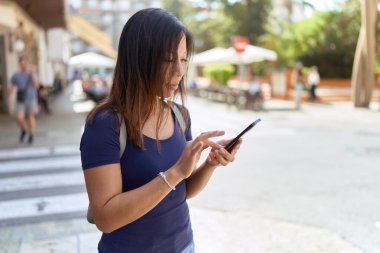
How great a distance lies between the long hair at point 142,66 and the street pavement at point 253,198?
8.82 feet

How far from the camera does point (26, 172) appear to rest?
6.89 metres

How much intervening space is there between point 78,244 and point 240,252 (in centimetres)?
147

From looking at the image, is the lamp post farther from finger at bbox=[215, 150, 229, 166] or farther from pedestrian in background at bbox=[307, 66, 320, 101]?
finger at bbox=[215, 150, 229, 166]

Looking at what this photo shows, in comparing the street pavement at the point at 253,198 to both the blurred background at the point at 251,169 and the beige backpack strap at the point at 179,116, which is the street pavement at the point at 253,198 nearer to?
the blurred background at the point at 251,169

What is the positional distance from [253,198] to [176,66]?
4.30 metres

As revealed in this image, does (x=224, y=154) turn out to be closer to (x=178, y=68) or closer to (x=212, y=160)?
(x=212, y=160)

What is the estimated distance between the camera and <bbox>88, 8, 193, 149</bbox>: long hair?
1430mm

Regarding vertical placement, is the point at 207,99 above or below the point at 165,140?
below

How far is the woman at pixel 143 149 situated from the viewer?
138 centimetres

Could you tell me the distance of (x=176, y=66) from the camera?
4.80ft

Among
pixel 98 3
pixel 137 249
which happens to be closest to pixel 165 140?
pixel 137 249

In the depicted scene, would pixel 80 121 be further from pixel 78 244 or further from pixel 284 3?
pixel 284 3

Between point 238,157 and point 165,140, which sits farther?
point 238,157

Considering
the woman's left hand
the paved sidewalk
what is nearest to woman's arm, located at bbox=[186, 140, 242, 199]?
the woman's left hand
